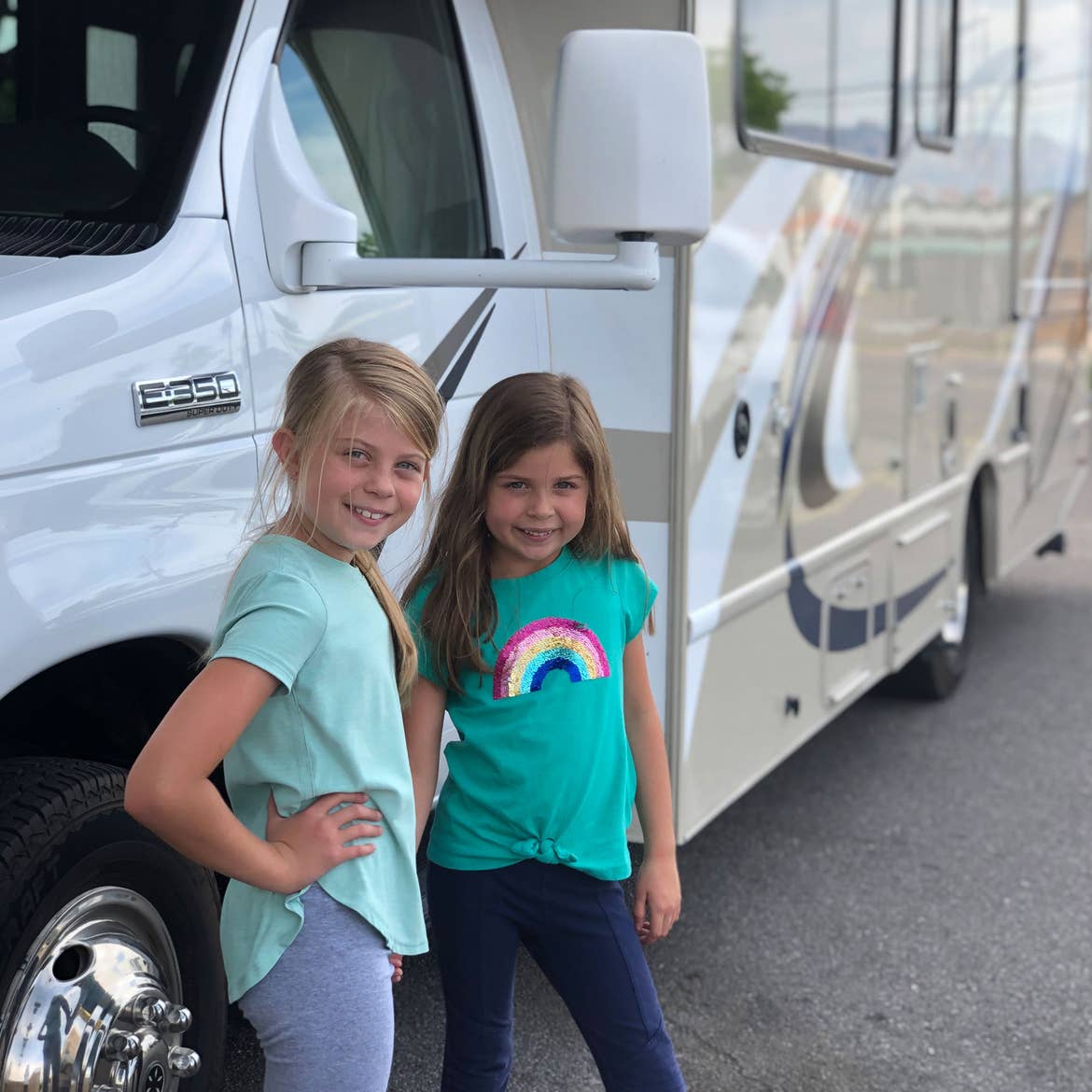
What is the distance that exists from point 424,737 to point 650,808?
0.38m

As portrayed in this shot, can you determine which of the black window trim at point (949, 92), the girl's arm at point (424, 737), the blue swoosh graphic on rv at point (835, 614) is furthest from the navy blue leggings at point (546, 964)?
the black window trim at point (949, 92)

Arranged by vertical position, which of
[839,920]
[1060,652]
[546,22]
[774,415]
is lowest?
[1060,652]

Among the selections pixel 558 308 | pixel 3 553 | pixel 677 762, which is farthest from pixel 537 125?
pixel 3 553

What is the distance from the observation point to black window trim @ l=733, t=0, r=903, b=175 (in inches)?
134

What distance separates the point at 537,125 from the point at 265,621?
5.52 feet

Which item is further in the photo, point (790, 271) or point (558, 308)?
point (790, 271)

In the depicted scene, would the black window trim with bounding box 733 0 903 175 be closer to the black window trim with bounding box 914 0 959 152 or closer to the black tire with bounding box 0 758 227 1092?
the black window trim with bounding box 914 0 959 152

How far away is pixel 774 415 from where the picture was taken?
365 cm

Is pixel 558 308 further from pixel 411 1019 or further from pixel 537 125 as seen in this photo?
pixel 411 1019

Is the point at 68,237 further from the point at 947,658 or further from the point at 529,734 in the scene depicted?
the point at 947,658

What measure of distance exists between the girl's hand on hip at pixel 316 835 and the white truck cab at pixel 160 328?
17.6 inches

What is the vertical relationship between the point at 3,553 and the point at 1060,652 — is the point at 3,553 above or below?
above

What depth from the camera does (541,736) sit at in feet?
6.94

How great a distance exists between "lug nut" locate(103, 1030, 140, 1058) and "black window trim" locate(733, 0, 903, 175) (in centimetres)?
232
